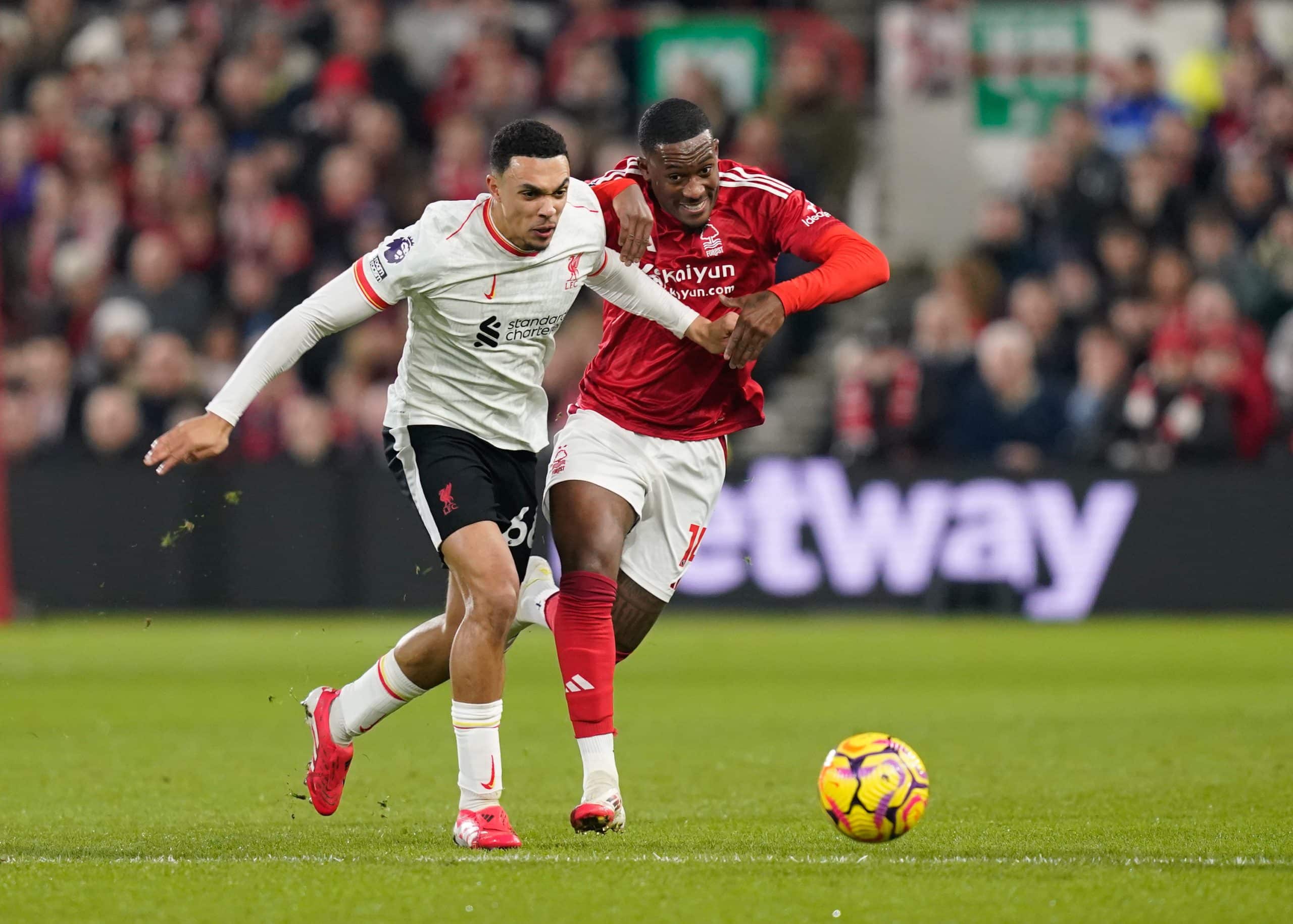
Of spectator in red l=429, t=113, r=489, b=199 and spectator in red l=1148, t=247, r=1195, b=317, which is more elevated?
spectator in red l=429, t=113, r=489, b=199

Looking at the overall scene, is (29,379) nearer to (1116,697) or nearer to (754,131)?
(754,131)

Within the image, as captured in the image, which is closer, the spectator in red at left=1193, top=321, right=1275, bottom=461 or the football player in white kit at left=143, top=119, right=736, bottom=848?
the football player in white kit at left=143, top=119, right=736, bottom=848

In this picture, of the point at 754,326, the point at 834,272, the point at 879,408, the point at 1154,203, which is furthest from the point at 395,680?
the point at 1154,203

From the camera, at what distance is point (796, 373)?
59.1 ft

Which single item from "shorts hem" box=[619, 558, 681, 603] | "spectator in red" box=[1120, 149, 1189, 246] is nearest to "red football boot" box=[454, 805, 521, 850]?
"shorts hem" box=[619, 558, 681, 603]

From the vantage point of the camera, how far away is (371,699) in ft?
23.4

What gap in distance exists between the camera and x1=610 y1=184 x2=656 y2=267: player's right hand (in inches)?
276

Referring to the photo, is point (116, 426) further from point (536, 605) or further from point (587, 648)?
point (587, 648)

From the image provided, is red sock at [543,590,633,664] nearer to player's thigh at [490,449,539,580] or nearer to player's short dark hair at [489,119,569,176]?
player's thigh at [490,449,539,580]

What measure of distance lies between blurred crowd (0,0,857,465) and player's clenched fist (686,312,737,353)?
9046 millimetres

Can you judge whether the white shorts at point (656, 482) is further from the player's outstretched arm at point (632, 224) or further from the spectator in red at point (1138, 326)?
the spectator in red at point (1138, 326)

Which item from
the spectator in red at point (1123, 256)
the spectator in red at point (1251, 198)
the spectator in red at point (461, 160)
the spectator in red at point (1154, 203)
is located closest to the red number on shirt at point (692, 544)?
the spectator in red at point (1123, 256)

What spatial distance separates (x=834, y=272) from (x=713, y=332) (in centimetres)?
46

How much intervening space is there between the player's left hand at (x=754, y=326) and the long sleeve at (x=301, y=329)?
1243mm
